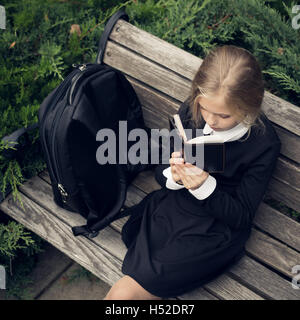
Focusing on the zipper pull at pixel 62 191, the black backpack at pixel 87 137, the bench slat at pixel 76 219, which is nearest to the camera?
the black backpack at pixel 87 137

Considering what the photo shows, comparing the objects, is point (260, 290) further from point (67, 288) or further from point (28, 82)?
point (28, 82)

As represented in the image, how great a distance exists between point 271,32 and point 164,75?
0.67 metres

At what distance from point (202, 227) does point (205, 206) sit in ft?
0.42

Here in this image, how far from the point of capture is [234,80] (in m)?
1.48

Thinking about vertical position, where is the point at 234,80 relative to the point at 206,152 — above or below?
above

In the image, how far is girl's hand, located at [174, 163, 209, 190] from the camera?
1655 millimetres

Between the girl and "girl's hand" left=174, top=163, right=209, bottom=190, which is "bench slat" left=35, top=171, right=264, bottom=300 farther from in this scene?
"girl's hand" left=174, top=163, right=209, bottom=190

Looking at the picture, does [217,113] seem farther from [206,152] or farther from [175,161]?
[175,161]

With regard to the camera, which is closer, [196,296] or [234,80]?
[234,80]

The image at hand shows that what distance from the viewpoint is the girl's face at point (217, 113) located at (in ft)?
4.98

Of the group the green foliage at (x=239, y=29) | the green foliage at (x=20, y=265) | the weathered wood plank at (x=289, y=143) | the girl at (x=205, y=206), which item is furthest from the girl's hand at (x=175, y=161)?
the green foliage at (x=20, y=265)

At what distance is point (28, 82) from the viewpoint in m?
2.35

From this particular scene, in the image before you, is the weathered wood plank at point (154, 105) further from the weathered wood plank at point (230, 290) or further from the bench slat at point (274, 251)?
the weathered wood plank at point (230, 290)

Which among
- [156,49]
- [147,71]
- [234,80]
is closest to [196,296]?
[234,80]
